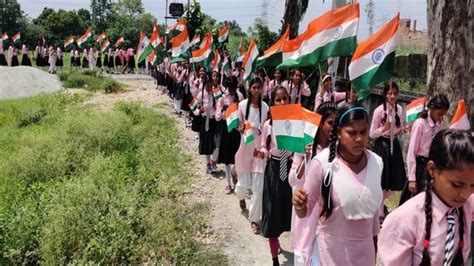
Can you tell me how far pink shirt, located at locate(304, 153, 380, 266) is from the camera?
2.69 metres

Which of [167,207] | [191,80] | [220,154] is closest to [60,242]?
[167,207]

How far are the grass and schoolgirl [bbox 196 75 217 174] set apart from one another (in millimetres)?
501

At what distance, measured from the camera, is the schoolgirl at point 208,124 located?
8.31m

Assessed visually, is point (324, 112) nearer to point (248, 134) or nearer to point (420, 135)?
point (420, 135)

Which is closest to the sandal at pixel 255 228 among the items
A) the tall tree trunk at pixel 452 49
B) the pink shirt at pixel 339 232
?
the tall tree trunk at pixel 452 49

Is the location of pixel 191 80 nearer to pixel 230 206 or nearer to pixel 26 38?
pixel 230 206

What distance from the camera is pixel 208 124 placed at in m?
8.35

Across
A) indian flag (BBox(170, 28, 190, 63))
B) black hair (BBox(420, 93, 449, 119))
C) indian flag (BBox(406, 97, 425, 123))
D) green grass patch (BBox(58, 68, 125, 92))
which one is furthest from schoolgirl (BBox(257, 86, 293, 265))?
green grass patch (BBox(58, 68, 125, 92))

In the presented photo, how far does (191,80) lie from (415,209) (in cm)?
1033

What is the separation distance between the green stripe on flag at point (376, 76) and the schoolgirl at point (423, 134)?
1.75 ft

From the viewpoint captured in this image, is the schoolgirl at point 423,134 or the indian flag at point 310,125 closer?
the indian flag at point 310,125

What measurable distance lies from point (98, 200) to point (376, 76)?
11.8ft

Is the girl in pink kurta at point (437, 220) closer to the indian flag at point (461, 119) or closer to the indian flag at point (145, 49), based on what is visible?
the indian flag at point (461, 119)

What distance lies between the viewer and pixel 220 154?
7.22 metres
